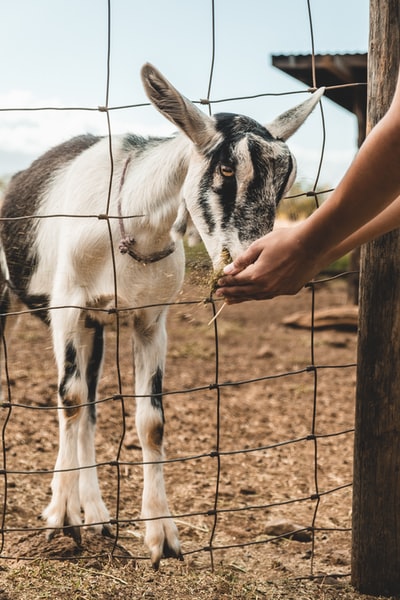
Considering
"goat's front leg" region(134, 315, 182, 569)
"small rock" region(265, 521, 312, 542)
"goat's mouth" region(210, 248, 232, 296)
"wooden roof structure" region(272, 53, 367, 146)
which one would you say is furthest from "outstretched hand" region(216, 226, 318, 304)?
"wooden roof structure" region(272, 53, 367, 146)

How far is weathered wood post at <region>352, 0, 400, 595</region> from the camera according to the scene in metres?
2.81

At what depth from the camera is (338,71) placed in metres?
8.73

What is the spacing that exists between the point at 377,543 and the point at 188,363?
199 inches

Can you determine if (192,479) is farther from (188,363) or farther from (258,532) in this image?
(188,363)

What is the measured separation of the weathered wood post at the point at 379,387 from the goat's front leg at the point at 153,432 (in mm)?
843

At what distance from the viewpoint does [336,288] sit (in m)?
14.1

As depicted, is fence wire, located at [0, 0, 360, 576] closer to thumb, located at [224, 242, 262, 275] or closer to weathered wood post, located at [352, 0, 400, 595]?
weathered wood post, located at [352, 0, 400, 595]

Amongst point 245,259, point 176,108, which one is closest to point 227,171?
point 176,108

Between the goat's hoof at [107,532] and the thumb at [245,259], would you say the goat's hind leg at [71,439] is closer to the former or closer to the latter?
the goat's hoof at [107,532]

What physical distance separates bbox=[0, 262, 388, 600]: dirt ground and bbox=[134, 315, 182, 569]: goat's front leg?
10 cm

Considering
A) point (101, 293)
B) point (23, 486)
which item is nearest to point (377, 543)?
point (101, 293)

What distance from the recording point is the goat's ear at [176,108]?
9.61ft

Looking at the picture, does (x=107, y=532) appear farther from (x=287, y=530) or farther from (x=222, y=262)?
(x=222, y=262)

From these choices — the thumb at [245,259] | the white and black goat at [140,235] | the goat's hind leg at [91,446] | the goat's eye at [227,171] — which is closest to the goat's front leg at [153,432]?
the white and black goat at [140,235]
